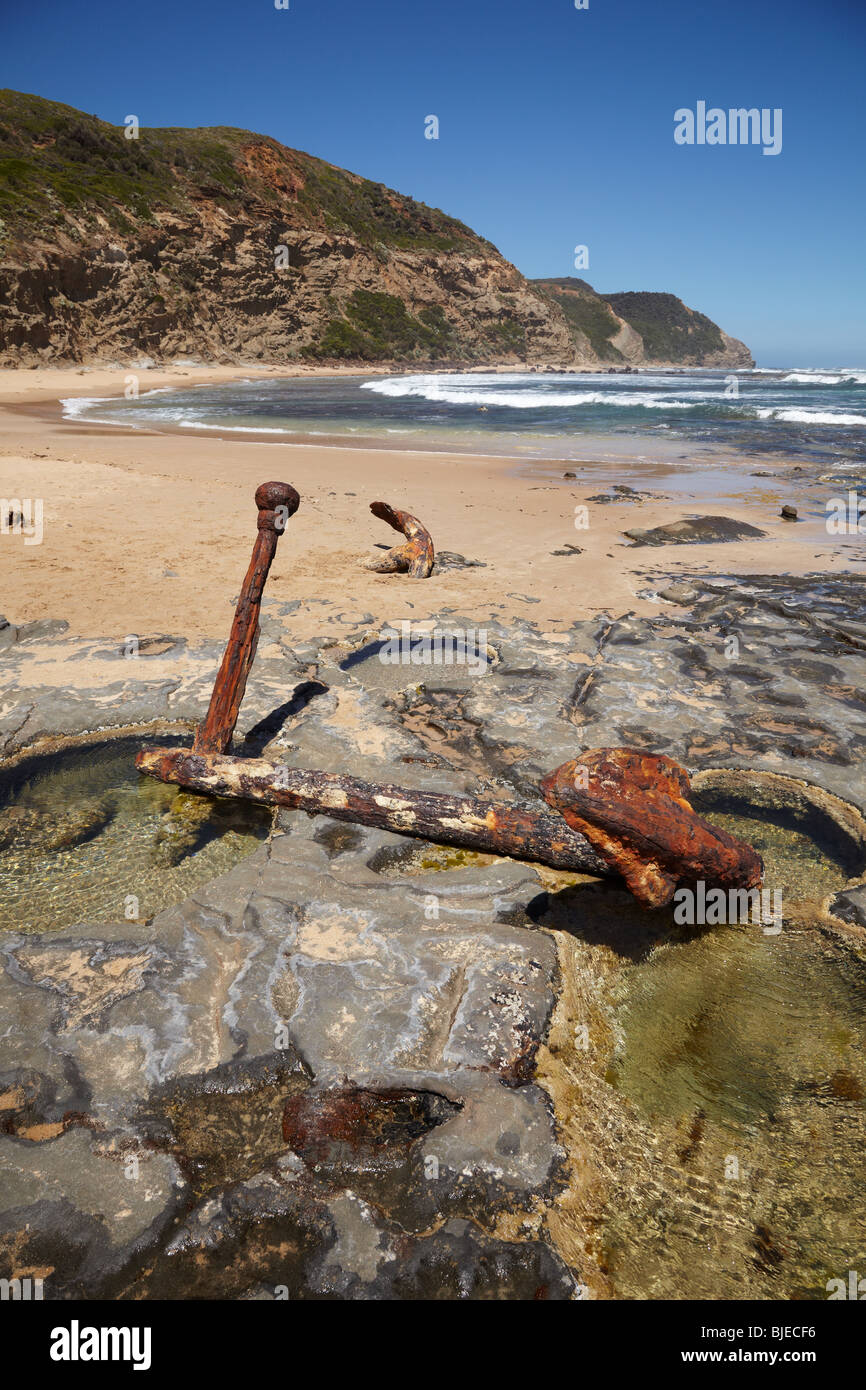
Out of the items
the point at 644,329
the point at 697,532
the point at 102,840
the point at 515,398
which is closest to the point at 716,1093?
the point at 102,840

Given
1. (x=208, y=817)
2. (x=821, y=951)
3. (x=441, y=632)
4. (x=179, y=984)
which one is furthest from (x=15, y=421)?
A: (x=821, y=951)

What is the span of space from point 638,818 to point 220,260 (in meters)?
51.6

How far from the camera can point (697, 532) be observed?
8.40m

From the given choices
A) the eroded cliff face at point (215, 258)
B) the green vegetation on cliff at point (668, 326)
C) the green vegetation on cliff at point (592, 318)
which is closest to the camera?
the eroded cliff face at point (215, 258)

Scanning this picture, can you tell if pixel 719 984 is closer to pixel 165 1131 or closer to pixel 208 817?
pixel 165 1131

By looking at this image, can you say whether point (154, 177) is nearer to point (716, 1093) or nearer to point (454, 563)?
point (454, 563)

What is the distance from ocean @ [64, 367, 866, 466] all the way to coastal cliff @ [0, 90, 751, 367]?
804 centimetres

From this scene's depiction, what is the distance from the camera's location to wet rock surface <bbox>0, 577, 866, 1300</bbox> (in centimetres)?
164

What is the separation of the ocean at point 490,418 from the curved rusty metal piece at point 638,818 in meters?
13.7

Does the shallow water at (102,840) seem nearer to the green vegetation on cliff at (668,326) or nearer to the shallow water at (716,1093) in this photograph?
the shallow water at (716,1093)

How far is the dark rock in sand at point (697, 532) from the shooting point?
319 inches

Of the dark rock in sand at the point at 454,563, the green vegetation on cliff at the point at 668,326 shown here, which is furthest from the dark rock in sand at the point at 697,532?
the green vegetation on cliff at the point at 668,326

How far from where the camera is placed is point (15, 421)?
52.6 ft
